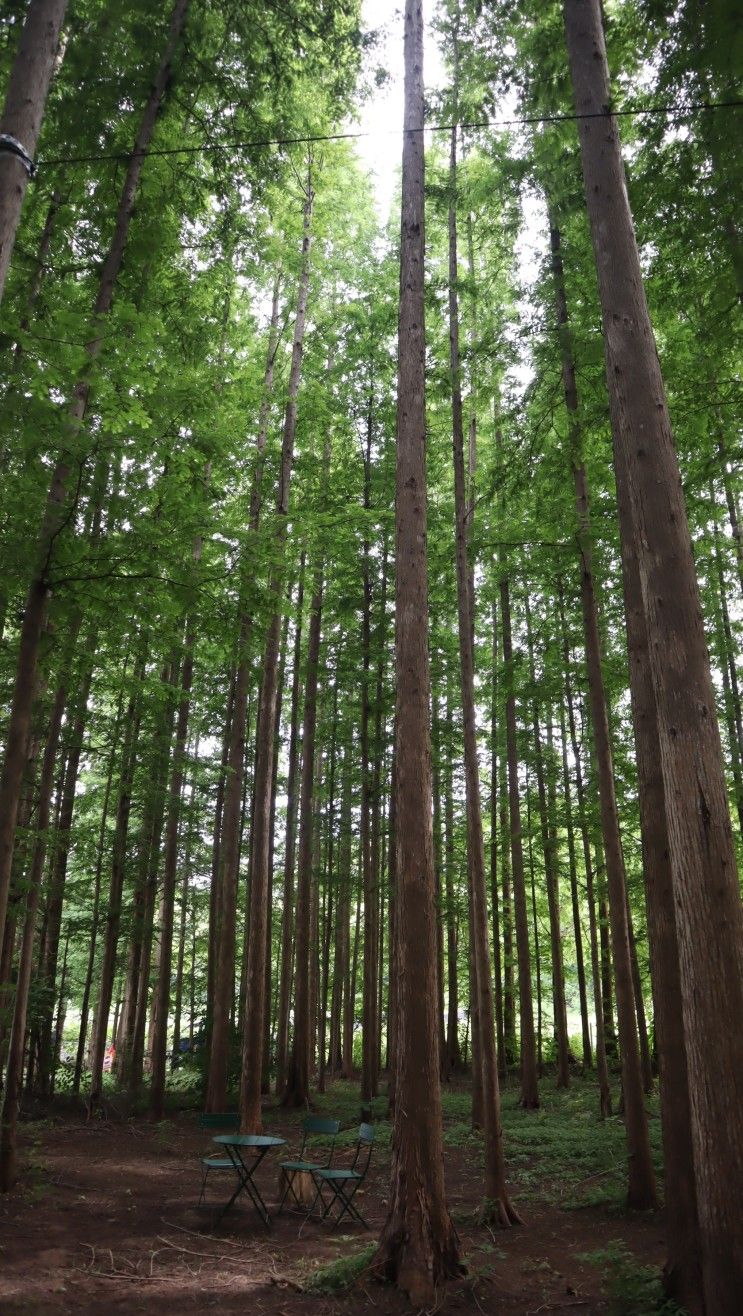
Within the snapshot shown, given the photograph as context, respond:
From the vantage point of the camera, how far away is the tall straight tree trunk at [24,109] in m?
3.78

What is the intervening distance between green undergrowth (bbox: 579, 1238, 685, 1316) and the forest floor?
2 centimetres

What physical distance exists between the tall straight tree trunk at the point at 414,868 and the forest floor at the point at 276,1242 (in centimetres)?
33

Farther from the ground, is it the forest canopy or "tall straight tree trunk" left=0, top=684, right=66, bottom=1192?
the forest canopy

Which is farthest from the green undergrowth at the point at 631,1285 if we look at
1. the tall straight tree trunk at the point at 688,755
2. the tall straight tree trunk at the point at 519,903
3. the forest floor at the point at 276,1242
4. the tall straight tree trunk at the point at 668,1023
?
the tall straight tree trunk at the point at 519,903

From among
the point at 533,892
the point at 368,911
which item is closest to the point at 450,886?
the point at 368,911

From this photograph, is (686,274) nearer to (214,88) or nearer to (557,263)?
(557,263)

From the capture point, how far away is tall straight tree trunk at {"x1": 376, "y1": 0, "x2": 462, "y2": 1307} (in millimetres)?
5406

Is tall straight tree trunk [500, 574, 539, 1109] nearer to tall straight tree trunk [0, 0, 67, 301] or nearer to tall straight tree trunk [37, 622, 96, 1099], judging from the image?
tall straight tree trunk [37, 622, 96, 1099]

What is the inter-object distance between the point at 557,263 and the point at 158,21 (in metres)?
5.39

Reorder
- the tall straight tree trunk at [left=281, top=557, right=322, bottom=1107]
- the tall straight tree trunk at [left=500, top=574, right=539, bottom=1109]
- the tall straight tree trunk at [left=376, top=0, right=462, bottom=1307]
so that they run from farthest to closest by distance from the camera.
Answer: the tall straight tree trunk at [left=281, top=557, right=322, bottom=1107] < the tall straight tree trunk at [left=500, top=574, right=539, bottom=1109] < the tall straight tree trunk at [left=376, top=0, right=462, bottom=1307]

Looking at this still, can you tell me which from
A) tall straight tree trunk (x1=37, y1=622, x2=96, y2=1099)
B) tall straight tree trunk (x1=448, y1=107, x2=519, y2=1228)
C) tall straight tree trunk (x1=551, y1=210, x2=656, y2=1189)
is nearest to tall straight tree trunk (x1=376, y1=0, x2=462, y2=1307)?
tall straight tree trunk (x1=448, y1=107, x2=519, y2=1228)

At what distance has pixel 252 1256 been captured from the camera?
6.45 metres

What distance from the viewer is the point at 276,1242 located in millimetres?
6949

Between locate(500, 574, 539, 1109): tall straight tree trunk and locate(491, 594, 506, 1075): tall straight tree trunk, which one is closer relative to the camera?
locate(500, 574, 539, 1109): tall straight tree trunk
